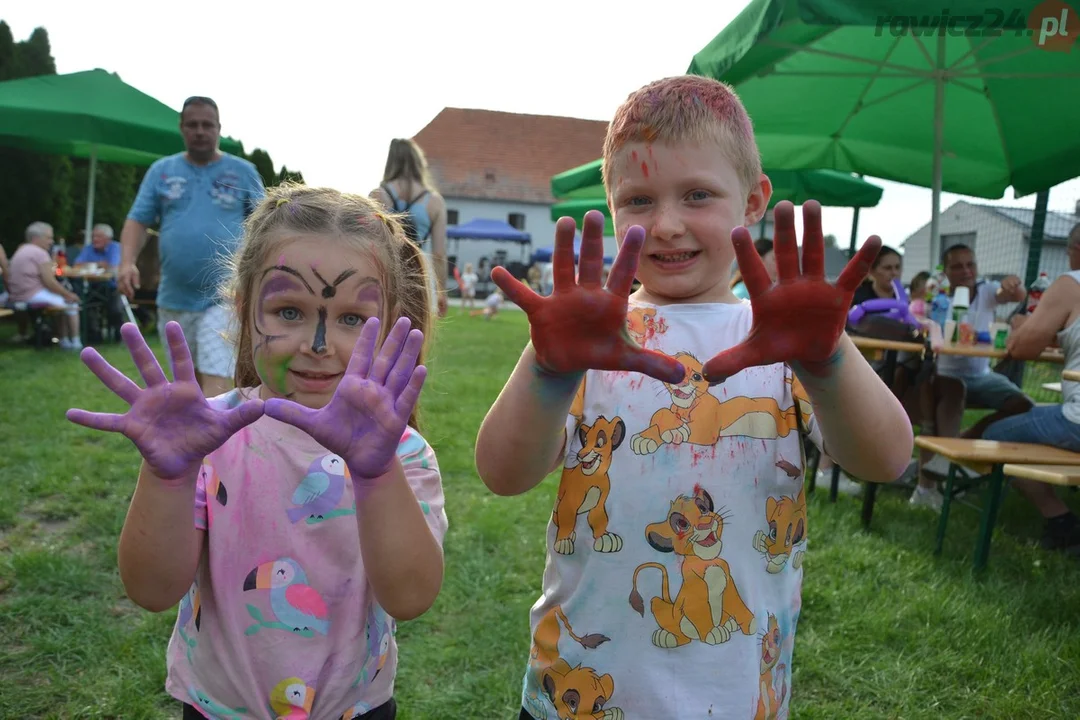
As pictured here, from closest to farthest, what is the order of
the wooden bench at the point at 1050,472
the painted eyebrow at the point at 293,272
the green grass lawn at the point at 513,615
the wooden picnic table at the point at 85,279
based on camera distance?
1. the painted eyebrow at the point at 293,272
2. the green grass lawn at the point at 513,615
3. the wooden bench at the point at 1050,472
4. the wooden picnic table at the point at 85,279

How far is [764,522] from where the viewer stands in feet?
4.01

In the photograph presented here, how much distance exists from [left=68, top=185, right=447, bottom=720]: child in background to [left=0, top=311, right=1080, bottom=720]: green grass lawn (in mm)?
526

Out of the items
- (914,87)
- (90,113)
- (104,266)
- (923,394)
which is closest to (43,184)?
(104,266)

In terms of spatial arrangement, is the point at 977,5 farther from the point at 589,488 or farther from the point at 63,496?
the point at 63,496

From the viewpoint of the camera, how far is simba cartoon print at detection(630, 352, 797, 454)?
4.02ft

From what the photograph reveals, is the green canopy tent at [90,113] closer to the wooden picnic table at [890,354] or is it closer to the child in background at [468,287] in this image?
the wooden picnic table at [890,354]

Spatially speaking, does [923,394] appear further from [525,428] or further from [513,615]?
[525,428]

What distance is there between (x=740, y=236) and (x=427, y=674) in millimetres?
1995

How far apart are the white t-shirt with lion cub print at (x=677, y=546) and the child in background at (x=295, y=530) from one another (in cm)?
26

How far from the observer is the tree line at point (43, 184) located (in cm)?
1282

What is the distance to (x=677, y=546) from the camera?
1.20 m

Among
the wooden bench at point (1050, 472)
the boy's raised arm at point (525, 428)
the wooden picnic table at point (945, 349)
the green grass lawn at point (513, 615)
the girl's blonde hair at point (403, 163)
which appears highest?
the girl's blonde hair at point (403, 163)

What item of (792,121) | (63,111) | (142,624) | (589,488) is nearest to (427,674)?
(142,624)

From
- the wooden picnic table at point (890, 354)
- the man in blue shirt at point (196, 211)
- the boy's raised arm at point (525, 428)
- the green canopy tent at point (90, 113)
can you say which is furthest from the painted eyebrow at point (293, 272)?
the green canopy tent at point (90, 113)
